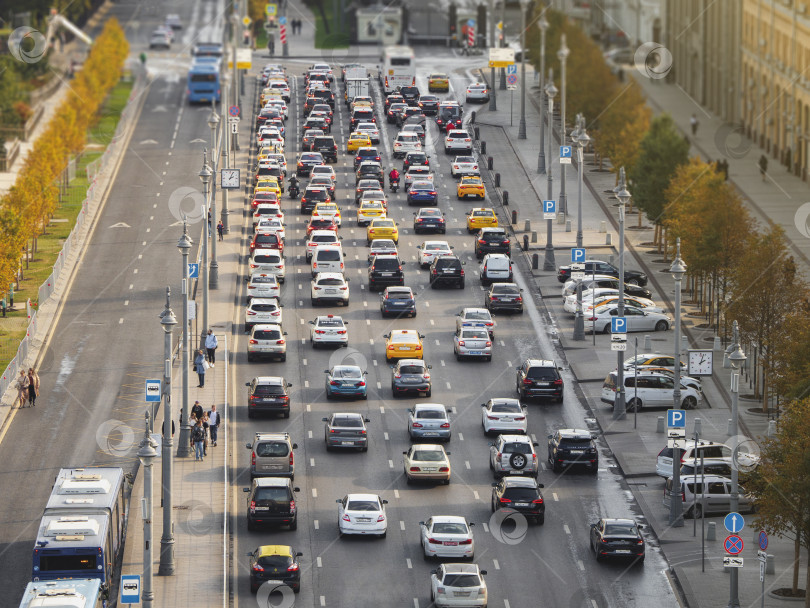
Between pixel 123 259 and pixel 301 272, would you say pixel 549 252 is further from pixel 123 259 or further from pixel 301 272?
pixel 123 259

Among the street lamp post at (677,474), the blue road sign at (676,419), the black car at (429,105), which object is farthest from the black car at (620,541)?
the black car at (429,105)

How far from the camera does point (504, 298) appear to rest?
83.8m

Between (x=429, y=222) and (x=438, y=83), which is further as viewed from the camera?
(x=438, y=83)

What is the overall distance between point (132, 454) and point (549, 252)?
98.3 feet

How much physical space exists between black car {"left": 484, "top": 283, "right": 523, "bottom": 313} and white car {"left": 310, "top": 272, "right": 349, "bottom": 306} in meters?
6.67

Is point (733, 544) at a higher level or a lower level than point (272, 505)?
higher

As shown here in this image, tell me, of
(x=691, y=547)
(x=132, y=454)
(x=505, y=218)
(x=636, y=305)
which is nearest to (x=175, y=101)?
(x=505, y=218)

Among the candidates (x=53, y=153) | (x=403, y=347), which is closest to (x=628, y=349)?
(x=403, y=347)

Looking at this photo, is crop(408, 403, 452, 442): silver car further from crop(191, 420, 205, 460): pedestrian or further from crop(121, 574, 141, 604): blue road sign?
crop(121, 574, 141, 604): blue road sign

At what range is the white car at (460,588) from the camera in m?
53.6

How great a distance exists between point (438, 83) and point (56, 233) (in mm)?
37906

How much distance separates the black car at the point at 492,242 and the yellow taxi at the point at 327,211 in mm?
8725

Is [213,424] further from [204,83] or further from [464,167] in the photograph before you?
[204,83]

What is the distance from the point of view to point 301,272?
91.1m
